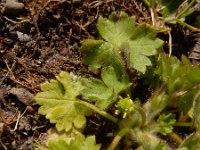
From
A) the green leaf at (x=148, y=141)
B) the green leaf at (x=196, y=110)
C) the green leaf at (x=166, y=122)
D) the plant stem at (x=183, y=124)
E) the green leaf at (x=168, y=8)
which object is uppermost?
the green leaf at (x=168, y=8)

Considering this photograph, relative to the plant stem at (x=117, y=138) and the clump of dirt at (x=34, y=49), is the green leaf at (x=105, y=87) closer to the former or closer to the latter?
the plant stem at (x=117, y=138)

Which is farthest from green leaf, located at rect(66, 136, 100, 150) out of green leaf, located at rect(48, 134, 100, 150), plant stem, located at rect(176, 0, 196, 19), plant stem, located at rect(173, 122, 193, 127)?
plant stem, located at rect(176, 0, 196, 19)

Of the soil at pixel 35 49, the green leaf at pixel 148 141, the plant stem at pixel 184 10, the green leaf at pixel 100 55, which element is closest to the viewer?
the green leaf at pixel 148 141

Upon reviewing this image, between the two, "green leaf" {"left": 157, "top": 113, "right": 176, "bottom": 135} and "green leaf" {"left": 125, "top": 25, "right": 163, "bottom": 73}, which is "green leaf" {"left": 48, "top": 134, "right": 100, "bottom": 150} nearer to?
"green leaf" {"left": 157, "top": 113, "right": 176, "bottom": 135}

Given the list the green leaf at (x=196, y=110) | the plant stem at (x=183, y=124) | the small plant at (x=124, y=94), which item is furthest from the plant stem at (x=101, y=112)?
the green leaf at (x=196, y=110)

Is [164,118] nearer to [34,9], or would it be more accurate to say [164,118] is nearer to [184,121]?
[184,121]

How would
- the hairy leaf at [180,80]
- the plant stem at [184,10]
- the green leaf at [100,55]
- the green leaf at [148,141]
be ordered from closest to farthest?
the green leaf at [148,141], the hairy leaf at [180,80], the green leaf at [100,55], the plant stem at [184,10]

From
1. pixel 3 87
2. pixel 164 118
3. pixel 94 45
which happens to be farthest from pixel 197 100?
pixel 3 87
